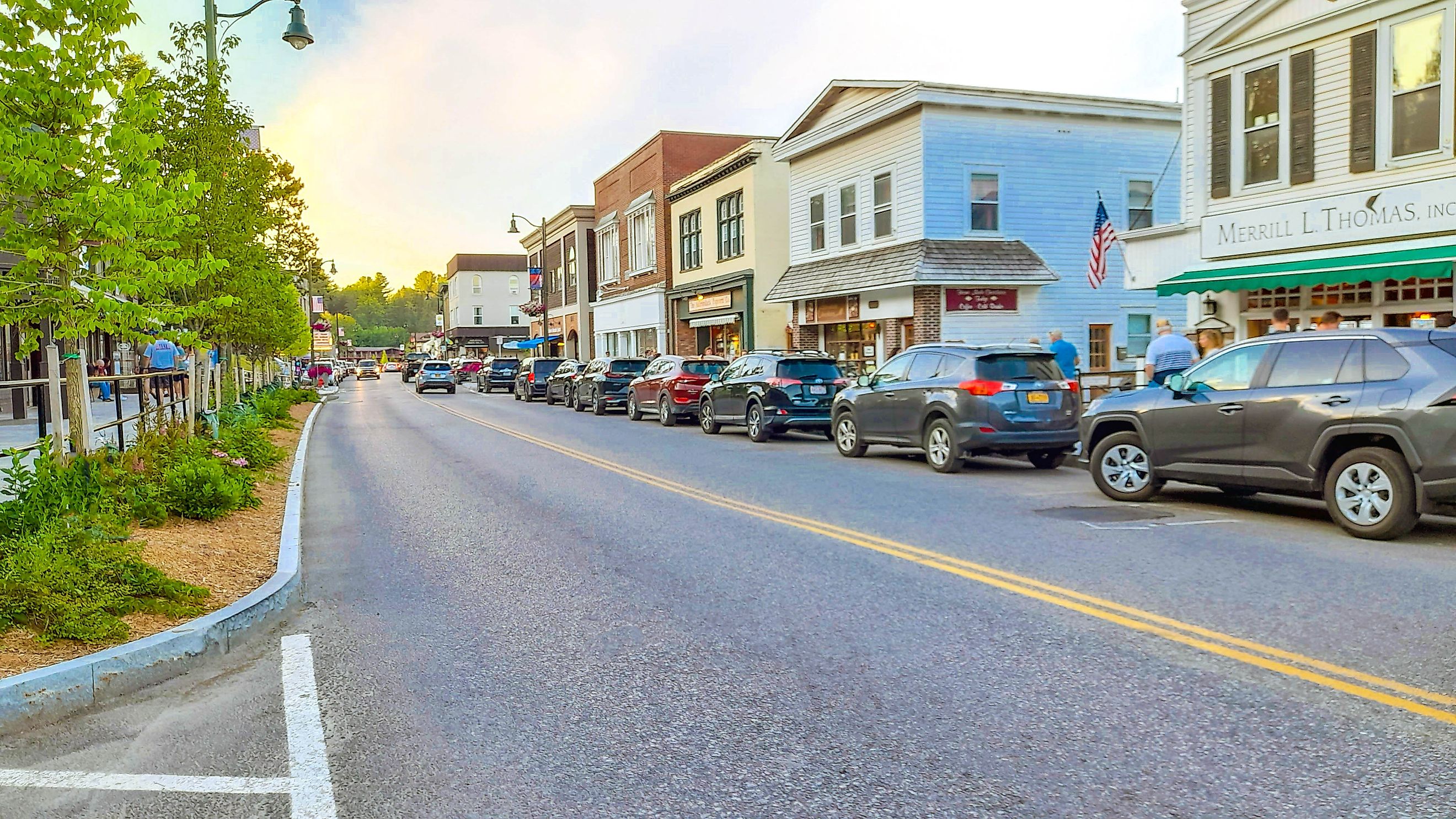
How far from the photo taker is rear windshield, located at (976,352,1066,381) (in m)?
13.7

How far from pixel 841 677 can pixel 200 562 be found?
16.5 ft

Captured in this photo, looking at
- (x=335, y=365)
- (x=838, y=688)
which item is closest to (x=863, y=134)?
(x=838, y=688)

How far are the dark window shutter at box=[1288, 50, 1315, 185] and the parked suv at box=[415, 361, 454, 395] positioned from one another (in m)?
38.6

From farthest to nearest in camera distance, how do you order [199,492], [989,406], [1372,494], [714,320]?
[714,320]
[989,406]
[199,492]
[1372,494]

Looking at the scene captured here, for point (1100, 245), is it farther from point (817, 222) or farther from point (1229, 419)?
point (1229, 419)

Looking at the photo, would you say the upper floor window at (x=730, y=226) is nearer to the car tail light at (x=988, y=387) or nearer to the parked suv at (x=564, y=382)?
the parked suv at (x=564, y=382)

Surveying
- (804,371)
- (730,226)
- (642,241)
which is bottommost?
(804,371)

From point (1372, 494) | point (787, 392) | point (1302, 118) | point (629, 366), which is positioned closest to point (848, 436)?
point (787, 392)

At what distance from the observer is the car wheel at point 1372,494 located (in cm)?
833

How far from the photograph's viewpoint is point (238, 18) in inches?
630

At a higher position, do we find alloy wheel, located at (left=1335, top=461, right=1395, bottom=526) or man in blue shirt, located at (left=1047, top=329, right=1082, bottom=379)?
man in blue shirt, located at (left=1047, top=329, right=1082, bottom=379)

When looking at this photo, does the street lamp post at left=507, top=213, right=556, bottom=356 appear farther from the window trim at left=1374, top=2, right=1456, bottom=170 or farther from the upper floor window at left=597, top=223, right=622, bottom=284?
the window trim at left=1374, top=2, right=1456, bottom=170

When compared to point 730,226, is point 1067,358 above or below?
below

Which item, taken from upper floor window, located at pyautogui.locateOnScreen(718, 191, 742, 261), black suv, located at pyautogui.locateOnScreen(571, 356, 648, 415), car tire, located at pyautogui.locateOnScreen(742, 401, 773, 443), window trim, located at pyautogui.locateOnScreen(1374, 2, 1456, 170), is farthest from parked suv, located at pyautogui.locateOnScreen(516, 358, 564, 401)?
window trim, located at pyautogui.locateOnScreen(1374, 2, 1456, 170)
